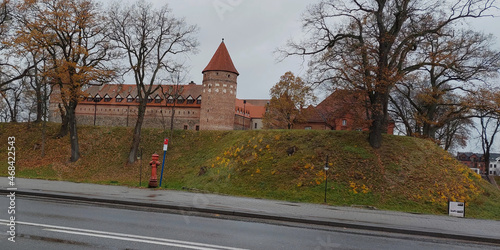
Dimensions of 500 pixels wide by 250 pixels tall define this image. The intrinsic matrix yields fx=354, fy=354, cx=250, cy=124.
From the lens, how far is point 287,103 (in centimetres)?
5019

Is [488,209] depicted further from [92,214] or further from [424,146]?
[92,214]

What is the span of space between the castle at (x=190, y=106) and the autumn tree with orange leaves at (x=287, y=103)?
420 inches

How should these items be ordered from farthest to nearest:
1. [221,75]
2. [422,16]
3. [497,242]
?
[221,75] < [422,16] < [497,242]

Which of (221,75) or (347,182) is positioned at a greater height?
(221,75)

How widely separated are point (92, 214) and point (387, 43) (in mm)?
20405

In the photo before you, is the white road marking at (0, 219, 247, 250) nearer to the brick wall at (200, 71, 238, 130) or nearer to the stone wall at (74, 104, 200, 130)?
the brick wall at (200, 71, 238, 130)

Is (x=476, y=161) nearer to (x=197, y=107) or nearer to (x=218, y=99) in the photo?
(x=197, y=107)

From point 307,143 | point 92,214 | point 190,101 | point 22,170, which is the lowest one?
point 22,170

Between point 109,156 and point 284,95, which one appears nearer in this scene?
point 109,156

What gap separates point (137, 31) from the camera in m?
31.5

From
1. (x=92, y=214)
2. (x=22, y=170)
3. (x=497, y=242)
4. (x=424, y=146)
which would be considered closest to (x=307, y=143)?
(x=424, y=146)

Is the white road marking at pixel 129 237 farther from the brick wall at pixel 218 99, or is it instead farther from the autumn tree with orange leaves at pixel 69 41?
the brick wall at pixel 218 99

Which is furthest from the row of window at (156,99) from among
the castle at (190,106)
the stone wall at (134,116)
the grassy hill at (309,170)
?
the grassy hill at (309,170)

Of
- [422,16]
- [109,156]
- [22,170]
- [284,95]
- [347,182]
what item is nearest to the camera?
[347,182]
